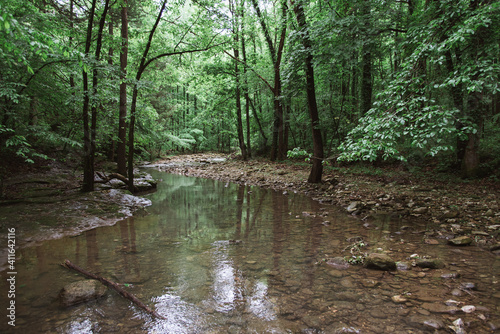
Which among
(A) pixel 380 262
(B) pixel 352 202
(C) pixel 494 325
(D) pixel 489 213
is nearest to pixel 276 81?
(B) pixel 352 202

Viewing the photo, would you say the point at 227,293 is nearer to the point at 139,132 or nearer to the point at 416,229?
the point at 416,229

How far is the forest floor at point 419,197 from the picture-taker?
15.6ft

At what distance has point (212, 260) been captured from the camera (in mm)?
3996

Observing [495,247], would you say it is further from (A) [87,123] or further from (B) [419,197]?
(A) [87,123]

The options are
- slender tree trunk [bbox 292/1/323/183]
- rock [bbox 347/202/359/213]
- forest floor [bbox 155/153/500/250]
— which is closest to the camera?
forest floor [bbox 155/153/500/250]

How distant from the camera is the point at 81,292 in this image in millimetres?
2895

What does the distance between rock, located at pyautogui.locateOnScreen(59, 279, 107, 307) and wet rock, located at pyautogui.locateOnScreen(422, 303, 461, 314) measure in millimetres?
3793

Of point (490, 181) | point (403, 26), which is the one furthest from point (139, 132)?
point (490, 181)

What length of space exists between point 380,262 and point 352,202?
150 inches

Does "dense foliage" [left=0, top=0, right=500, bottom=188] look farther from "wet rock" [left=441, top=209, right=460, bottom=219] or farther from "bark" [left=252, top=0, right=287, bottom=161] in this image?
"bark" [left=252, top=0, right=287, bottom=161]

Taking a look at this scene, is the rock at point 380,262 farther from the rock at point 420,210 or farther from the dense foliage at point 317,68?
the rock at point 420,210

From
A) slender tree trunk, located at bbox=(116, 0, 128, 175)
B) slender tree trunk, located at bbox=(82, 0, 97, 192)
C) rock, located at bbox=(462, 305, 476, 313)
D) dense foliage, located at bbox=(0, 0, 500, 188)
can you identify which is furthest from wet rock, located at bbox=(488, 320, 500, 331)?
slender tree trunk, located at bbox=(116, 0, 128, 175)

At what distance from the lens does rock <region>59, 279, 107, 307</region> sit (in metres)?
2.80

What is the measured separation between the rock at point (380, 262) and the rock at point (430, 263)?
376 mm
